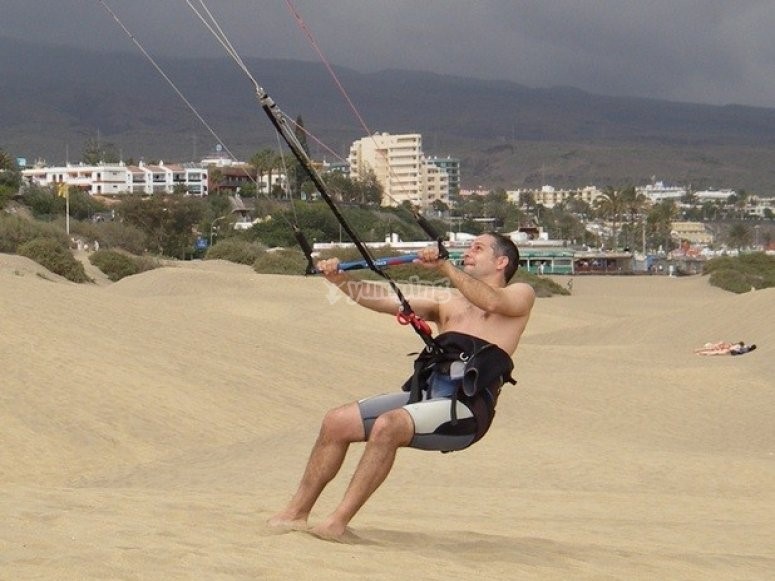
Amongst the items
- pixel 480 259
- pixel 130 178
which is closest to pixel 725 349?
pixel 480 259

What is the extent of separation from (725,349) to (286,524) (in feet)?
80.7

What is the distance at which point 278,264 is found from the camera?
201ft

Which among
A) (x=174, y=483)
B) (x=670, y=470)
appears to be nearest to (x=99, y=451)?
(x=174, y=483)

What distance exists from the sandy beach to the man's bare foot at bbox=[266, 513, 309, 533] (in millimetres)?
99

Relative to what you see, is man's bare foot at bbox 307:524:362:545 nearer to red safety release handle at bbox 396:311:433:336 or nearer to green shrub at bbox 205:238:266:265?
red safety release handle at bbox 396:311:433:336

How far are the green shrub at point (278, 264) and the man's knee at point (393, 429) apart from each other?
5329 cm

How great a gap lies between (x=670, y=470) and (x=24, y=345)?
26.7ft

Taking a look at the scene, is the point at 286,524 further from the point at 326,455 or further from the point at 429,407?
the point at 429,407

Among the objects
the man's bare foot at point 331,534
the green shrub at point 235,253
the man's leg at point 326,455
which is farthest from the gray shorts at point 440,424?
the green shrub at point 235,253

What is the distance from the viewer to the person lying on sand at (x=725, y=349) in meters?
30.5

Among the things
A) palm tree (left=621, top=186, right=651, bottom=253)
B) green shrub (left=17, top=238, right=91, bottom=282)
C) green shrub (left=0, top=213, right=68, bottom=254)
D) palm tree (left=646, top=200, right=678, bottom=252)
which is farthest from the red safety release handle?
palm tree (left=646, top=200, right=678, bottom=252)

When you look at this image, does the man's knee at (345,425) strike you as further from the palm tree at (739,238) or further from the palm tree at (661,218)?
the palm tree at (739,238)

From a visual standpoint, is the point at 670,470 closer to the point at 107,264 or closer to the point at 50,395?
the point at 50,395

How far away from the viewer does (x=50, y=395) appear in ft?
54.9
